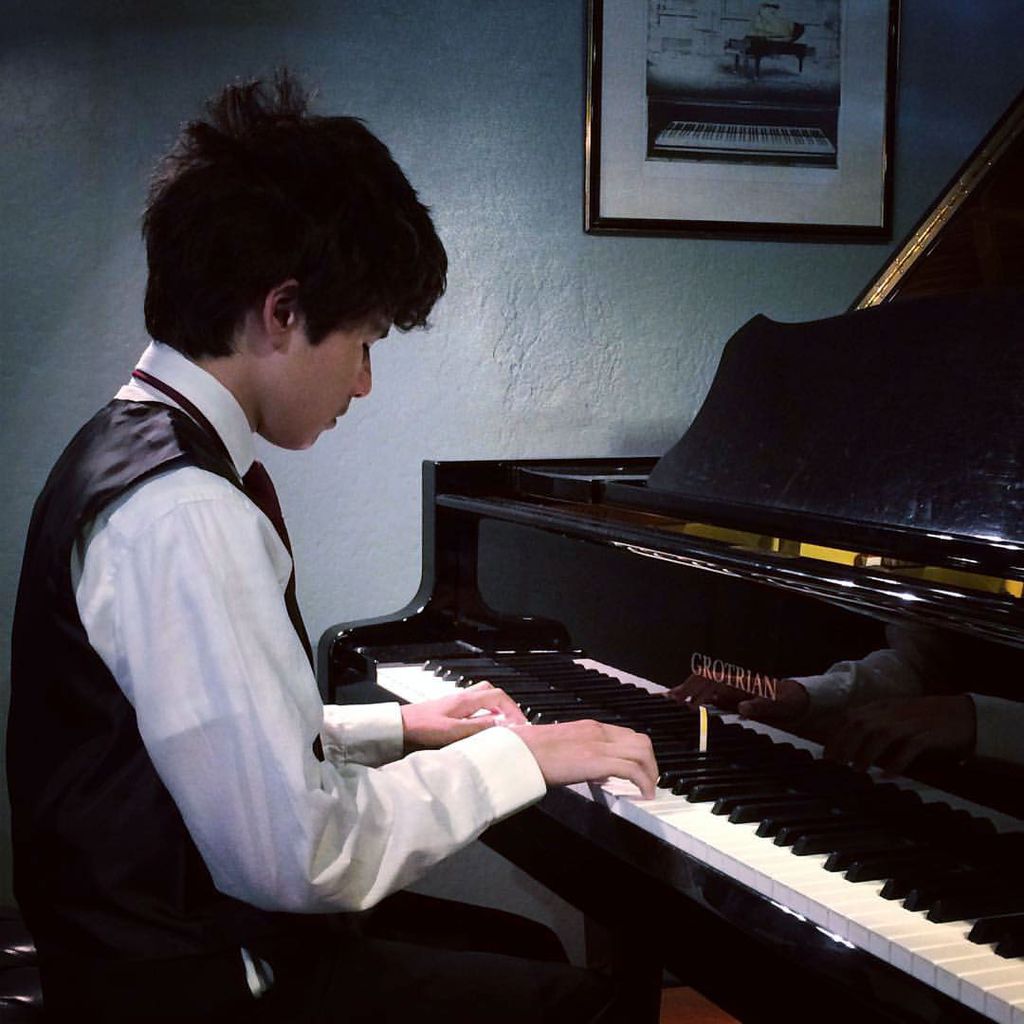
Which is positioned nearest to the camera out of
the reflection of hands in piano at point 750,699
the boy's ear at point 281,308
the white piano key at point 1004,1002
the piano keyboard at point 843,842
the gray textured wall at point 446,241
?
the white piano key at point 1004,1002

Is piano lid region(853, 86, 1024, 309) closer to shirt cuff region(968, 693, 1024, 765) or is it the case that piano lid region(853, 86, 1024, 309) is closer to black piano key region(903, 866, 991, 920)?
shirt cuff region(968, 693, 1024, 765)

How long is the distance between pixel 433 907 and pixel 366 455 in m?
1.50

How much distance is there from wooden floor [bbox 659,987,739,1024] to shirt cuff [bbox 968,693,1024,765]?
1741mm

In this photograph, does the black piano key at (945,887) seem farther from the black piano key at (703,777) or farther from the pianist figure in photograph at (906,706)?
the black piano key at (703,777)

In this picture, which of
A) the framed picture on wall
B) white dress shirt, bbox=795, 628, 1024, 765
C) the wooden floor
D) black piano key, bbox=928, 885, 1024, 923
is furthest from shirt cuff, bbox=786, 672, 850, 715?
the framed picture on wall

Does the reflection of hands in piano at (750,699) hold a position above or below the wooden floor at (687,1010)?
above

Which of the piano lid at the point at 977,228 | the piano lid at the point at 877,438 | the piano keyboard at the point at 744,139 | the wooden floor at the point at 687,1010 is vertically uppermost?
the piano keyboard at the point at 744,139

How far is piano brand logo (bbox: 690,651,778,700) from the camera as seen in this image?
1.52 m

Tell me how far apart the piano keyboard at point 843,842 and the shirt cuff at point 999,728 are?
0.18 feet

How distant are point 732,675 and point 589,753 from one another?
0.33m

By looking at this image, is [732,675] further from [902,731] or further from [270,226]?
[270,226]

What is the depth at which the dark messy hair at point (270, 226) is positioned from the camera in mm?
1215

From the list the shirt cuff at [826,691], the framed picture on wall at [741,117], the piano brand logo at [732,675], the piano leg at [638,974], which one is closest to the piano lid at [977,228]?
the framed picture on wall at [741,117]

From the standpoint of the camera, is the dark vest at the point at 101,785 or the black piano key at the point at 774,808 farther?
the black piano key at the point at 774,808
